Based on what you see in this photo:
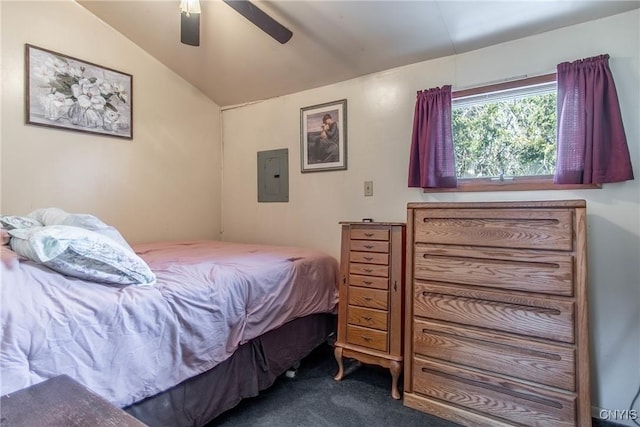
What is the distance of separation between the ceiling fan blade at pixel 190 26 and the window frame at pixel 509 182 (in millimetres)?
1562

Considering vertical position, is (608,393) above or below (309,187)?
below

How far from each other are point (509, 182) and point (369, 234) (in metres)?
0.87

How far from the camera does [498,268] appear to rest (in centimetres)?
161

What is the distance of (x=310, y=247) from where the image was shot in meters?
2.79

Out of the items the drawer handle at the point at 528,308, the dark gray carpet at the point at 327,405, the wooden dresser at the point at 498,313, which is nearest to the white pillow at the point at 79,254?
the dark gray carpet at the point at 327,405

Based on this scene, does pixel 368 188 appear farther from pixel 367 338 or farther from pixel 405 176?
pixel 367 338

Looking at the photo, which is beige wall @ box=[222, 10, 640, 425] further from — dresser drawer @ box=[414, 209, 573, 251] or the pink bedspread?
the pink bedspread

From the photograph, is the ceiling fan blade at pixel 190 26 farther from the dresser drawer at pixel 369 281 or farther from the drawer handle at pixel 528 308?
the drawer handle at pixel 528 308

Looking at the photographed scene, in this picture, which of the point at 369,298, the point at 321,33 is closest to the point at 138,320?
the point at 369,298

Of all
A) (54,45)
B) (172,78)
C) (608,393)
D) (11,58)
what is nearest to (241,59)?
(172,78)

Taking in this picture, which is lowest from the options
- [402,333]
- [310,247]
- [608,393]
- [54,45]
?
[608,393]

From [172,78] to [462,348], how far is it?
3.00 metres

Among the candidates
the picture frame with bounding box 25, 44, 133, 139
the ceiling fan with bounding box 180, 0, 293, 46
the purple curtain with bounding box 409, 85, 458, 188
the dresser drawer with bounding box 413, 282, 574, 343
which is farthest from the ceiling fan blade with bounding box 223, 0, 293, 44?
the dresser drawer with bounding box 413, 282, 574, 343

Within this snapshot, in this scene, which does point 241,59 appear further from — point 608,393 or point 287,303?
point 608,393
